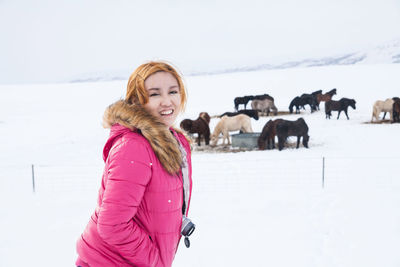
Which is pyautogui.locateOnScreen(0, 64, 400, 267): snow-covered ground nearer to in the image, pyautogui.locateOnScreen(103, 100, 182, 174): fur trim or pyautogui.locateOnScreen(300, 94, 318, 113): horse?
pyautogui.locateOnScreen(103, 100, 182, 174): fur trim

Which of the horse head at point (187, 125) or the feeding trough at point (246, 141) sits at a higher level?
the horse head at point (187, 125)

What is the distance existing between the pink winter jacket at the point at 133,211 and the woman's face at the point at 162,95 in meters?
0.22

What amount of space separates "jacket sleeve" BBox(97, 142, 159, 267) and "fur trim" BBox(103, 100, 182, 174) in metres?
0.08

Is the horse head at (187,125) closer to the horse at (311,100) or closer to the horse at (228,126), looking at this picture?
the horse at (228,126)

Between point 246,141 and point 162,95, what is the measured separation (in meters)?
9.33

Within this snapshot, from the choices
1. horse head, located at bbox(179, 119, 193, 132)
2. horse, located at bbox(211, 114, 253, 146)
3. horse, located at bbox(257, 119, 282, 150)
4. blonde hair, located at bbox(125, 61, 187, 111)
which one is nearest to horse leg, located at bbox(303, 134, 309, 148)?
horse, located at bbox(257, 119, 282, 150)

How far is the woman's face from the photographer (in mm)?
1596

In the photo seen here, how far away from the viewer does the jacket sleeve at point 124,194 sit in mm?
1333

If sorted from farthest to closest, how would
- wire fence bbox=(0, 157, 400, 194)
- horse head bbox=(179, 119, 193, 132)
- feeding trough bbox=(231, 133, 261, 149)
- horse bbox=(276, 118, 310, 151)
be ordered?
horse head bbox=(179, 119, 193, 132) → feeding trough bbox=(231, 133, 261, 149) → horse bbox=(276, 118, 310, 151) → wire fence bbox=(0, 157, 400, 194)

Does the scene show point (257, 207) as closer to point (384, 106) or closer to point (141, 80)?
point (141, 80)

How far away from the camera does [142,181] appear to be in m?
1.37

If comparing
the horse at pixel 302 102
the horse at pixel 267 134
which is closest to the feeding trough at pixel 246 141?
the horse at pixel 267 134

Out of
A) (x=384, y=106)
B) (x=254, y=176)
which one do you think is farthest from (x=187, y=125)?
(x=384, y=106)

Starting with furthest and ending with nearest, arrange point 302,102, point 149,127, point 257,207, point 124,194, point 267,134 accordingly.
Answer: point 302,102 < point 267,134 < point 257,207 < point 149,127 < point 124,194
